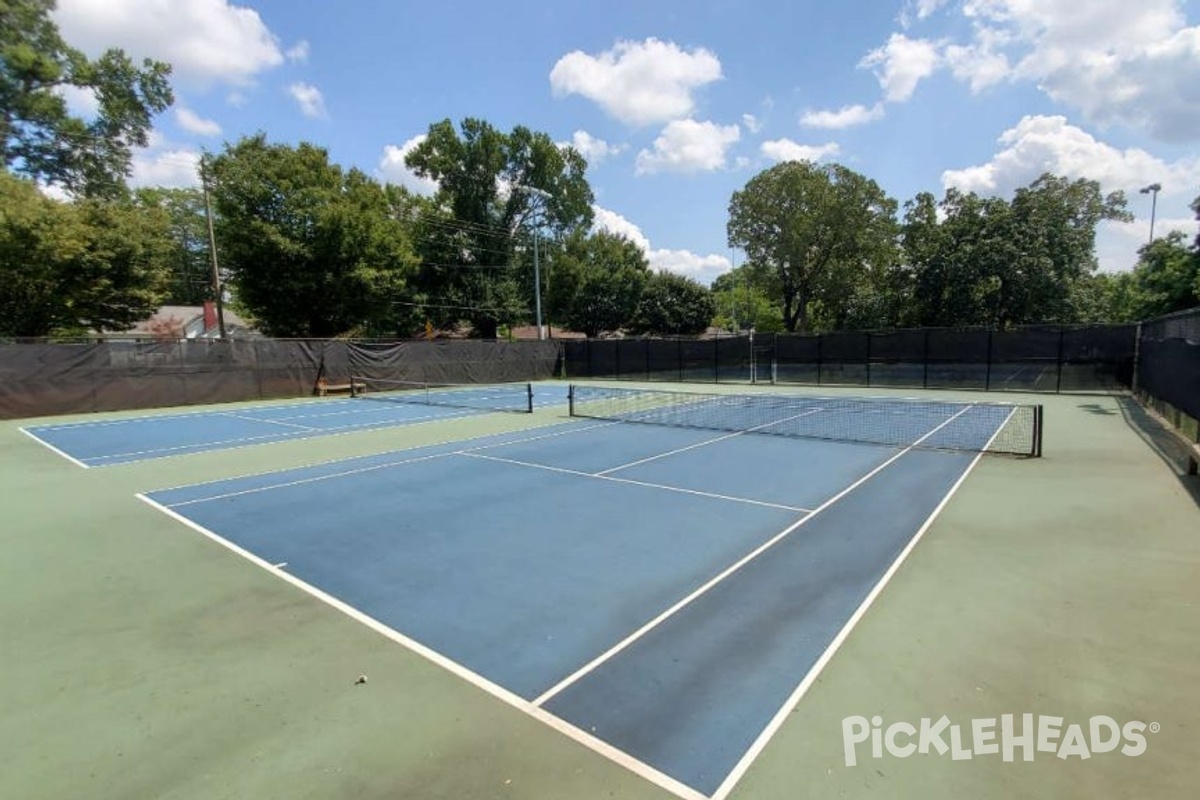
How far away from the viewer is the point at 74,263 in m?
24.2

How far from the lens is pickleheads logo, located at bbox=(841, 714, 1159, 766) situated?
2658mm

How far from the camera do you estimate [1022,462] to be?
8.79m

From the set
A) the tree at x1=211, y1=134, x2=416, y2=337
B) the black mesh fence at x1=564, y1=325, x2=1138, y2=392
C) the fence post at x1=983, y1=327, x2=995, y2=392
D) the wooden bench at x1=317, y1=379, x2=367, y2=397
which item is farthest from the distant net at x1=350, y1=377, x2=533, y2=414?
the fence post at x1=983, y1=327, x2=995, y2=392

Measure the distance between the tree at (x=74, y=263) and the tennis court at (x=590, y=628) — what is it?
2216 centimetres

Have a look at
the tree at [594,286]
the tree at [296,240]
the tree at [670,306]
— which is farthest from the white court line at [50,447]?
the tree at [670,306]

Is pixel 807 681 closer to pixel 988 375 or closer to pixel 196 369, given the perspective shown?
pixel 988 375

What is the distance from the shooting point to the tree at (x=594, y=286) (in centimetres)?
4559

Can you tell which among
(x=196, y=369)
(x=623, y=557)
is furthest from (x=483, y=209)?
(x=623, y=557)

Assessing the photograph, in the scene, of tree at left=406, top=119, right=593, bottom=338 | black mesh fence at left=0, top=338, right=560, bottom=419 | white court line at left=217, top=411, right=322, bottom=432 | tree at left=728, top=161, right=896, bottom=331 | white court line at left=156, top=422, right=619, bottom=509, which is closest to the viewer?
white court line at left=156, top=422, right=619, bottom=509

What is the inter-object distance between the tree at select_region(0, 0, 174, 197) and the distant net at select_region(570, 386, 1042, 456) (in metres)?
35.6

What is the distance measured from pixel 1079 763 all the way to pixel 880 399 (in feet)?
55.0

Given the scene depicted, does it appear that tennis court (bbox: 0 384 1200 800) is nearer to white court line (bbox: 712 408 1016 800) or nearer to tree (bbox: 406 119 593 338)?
white court line (bbox: 712 408 1016 800)

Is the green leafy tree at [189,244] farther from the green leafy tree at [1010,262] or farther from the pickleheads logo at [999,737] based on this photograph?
the pickleheads logo at [999,737]

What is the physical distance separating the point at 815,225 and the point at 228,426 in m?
35.9
